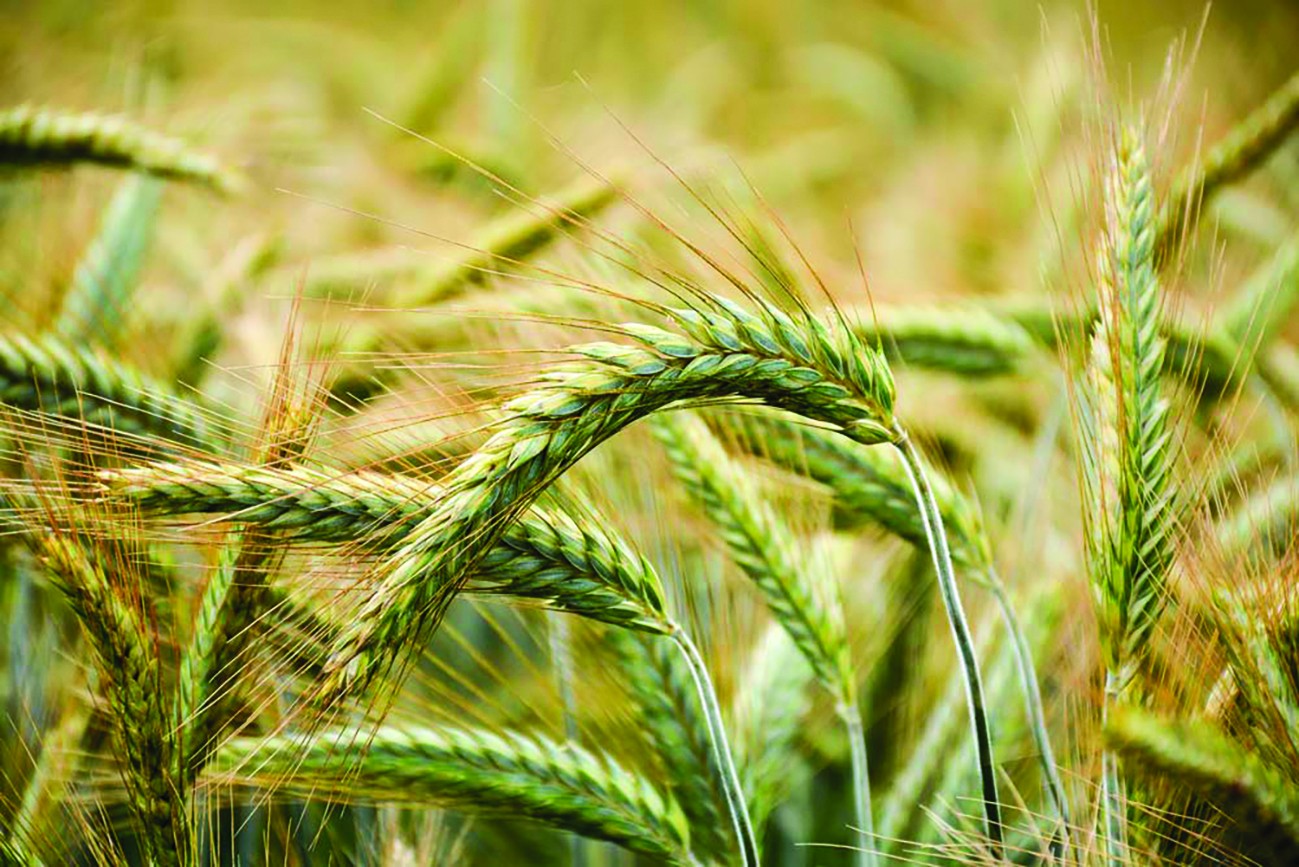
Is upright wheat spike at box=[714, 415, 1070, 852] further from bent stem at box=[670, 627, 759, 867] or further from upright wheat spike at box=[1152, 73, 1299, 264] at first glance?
upright wheat spike at box=[1152, 73, 1299, 264]

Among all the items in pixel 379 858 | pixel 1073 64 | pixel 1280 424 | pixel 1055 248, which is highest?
pixel 1073 64

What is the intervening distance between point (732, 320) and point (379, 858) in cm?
49

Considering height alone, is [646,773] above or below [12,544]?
below

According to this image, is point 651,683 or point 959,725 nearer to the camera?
point 651,683

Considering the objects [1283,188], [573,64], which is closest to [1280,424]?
[1283,188]

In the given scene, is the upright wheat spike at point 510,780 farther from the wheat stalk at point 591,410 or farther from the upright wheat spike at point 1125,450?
the upright wheat spike at point 1125,450

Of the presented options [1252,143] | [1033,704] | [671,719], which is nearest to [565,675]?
[671,719]

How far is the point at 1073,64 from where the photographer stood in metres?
2.09

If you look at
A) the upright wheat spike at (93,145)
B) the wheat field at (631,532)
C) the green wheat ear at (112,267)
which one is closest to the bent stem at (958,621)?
the wheat field at (631,532)

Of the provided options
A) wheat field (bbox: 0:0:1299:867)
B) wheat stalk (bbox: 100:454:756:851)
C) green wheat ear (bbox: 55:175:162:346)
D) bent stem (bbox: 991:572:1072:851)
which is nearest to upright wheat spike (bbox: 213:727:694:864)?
wheat field (bbox: 0:0:1299:867)

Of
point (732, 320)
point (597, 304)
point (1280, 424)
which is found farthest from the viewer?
point (1280, 424)

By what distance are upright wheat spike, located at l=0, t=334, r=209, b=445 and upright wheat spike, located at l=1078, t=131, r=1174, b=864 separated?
1.92 ft

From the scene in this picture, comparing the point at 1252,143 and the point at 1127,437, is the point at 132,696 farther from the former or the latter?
the point at 1252,143

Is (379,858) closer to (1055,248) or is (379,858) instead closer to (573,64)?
(1055,248)
